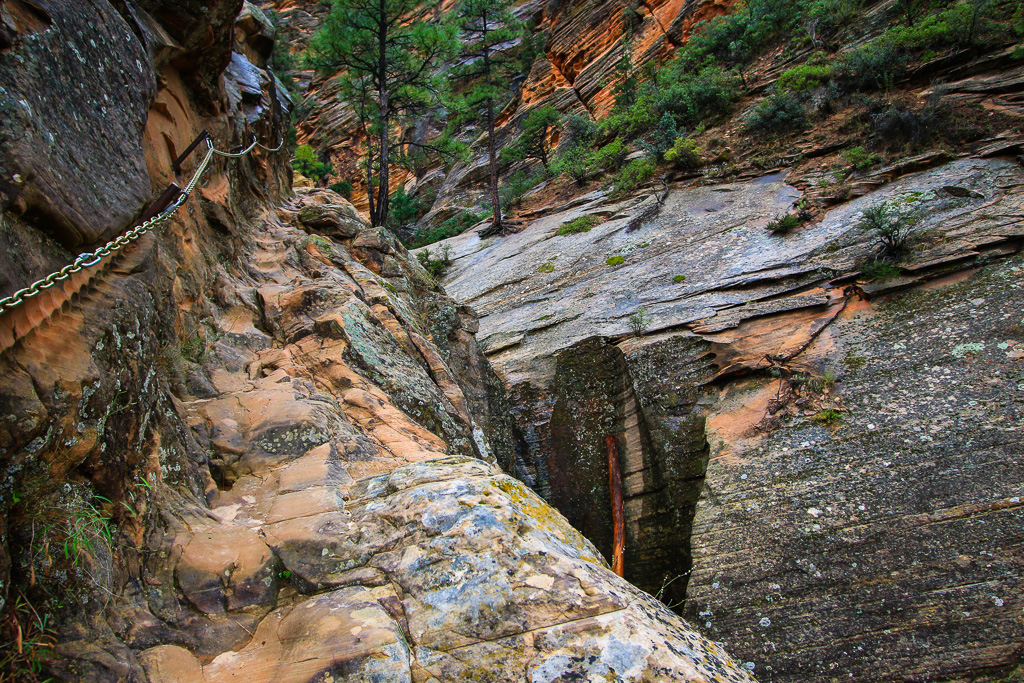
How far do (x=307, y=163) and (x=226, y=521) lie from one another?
21532 millimetres

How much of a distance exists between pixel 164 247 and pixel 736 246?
9.18 m

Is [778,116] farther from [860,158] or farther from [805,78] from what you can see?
[860,158]

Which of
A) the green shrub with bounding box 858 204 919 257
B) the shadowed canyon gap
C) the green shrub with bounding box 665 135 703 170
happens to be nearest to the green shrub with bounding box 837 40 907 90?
the shadowed canyon gap

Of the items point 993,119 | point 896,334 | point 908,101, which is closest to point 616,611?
point 896,334

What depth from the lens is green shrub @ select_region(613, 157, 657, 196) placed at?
15.2 m

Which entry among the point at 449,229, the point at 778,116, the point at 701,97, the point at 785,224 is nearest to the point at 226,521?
the point at 785,224

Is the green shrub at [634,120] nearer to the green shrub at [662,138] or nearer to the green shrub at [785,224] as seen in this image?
the green shrub at [662,138]

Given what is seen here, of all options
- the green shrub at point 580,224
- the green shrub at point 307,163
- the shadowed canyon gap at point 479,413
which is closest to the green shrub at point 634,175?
the green shrub at point 580,224

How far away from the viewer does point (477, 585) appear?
2686mm

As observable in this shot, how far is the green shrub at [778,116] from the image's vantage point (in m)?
13.4

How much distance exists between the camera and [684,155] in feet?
47.2

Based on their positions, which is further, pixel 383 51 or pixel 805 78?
pixel 383 51

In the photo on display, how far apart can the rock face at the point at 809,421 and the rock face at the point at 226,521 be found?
326 centimetres

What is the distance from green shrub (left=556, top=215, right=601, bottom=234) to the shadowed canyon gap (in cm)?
119
